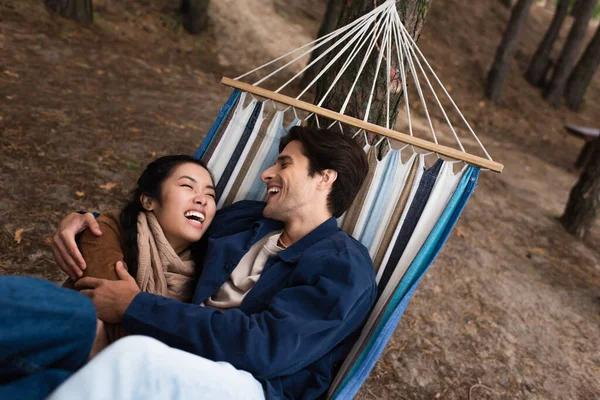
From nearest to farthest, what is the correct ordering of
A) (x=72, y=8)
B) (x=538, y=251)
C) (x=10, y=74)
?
(x=538, y=251) < (x=10, y=74) < (x=72, y=8)

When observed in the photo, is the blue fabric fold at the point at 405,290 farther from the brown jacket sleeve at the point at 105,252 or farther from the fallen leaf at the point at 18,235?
the fallen leaf at the point at 18,235

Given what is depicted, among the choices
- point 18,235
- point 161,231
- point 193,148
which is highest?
point 161,231

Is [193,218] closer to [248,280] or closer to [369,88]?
[248,280]

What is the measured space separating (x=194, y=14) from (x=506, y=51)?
20.6 feet

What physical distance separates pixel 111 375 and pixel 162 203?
927 millimetres

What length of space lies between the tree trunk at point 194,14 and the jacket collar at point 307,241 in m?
7.25

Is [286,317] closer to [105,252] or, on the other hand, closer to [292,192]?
[292,192]

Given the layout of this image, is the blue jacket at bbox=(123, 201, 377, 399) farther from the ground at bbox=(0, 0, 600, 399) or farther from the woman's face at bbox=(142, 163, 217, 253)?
the ground at bbox=(0, 0, 600, 399)

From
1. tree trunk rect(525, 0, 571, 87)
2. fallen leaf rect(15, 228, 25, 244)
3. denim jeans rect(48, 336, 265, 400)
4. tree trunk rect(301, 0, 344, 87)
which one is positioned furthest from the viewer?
tree trunk rect(525, 0, 571, 87)

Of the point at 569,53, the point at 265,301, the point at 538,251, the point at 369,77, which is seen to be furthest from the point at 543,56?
the point at 265,301

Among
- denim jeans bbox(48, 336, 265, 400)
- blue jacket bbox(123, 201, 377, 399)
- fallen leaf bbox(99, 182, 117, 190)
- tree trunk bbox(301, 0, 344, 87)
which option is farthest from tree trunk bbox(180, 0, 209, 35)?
denim jeans bbox(48, 336, 265, 400)

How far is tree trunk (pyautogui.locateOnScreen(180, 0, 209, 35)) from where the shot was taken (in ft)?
26.6

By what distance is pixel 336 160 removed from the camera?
2000mm

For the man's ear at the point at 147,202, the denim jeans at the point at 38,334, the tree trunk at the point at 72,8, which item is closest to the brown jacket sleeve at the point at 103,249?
the man's ear at the point at 147,202
